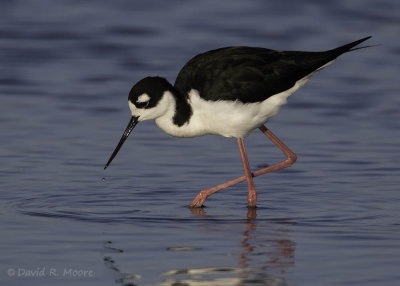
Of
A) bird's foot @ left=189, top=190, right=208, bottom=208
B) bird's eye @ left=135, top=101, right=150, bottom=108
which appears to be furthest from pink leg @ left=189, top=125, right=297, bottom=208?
bird's eye @ left=135, top=101, right=150, bottom=108

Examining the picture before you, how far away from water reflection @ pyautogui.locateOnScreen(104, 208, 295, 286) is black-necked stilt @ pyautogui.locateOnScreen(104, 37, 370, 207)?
52.8 inches

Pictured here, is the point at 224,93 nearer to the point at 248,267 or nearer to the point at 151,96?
the point at 151,96

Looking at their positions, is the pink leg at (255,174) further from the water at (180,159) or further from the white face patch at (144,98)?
the white face patch at (144,98)

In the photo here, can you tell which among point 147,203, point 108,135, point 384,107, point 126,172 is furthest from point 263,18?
point 147,203

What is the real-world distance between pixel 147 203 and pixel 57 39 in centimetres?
792

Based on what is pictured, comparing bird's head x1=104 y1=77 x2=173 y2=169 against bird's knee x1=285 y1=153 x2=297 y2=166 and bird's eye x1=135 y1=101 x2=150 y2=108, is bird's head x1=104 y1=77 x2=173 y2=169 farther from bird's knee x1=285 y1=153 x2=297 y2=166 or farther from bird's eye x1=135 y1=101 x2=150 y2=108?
bird's knee x1=285 y1=153 x2=297 y2=166

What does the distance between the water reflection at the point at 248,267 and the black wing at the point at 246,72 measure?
150cm

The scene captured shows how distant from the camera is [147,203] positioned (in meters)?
9.57

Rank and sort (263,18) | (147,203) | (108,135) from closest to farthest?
(147,203) → (108,135) → (263,18)

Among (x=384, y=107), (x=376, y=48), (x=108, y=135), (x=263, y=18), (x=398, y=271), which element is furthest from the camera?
(x=263, y=18)

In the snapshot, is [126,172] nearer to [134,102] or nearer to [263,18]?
[134,102]

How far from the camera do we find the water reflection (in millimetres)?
7234

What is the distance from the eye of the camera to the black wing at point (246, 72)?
9.70 meters

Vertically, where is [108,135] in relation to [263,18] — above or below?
below
